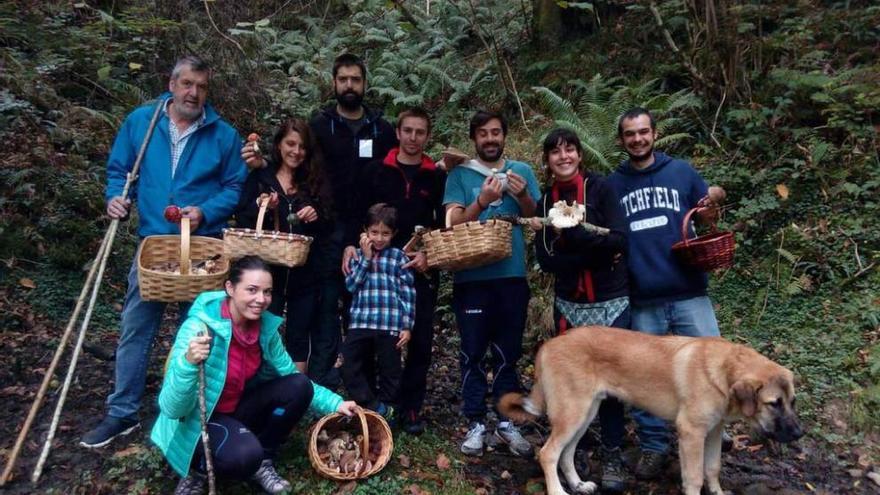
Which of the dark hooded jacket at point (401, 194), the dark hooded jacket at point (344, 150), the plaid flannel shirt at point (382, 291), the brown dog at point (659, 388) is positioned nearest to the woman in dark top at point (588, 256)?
the brown dog at point (659, 388)

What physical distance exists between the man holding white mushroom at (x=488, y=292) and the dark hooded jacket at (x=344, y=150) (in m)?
0.87

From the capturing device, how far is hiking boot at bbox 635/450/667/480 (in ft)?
16.0

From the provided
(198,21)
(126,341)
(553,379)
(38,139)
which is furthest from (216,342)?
(198,21)

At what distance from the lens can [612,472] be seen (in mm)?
4828

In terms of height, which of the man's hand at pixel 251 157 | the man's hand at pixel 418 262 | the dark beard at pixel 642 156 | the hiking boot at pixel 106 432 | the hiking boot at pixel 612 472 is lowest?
the hiking boot at pixel 612 472

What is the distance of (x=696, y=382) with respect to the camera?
4383 millimetres

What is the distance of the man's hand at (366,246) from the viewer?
16.7 ft

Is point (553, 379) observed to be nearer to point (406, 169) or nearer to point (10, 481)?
point (406, 169)

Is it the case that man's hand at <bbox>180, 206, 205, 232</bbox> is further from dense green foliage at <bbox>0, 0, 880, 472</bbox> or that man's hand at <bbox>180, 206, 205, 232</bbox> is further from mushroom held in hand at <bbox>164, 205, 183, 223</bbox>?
dense green foliage at <bbox>0, 0, 880, 472</bbox>

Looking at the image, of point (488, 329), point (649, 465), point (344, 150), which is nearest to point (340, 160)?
point (344, 150)

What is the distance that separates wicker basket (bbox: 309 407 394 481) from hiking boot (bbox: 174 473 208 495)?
73cm

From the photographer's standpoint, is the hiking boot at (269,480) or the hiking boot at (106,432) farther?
the hiking boot at (106,432)

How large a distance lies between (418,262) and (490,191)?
894 mm

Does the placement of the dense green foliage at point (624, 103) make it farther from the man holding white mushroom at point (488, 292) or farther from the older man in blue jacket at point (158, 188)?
the older man in blue jacket at point (158, 188)
